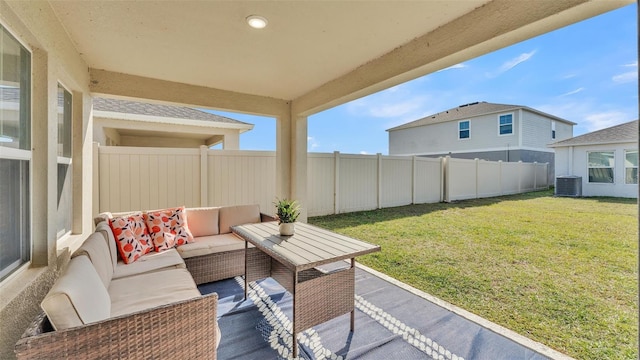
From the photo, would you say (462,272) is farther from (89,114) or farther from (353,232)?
(89,114)

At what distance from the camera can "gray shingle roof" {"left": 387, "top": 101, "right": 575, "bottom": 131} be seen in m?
14.6

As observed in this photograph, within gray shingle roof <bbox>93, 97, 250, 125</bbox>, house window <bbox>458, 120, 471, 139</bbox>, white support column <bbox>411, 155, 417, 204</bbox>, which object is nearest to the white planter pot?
gray shingle roof <bbox>93, 97, 250, 125</bbox>

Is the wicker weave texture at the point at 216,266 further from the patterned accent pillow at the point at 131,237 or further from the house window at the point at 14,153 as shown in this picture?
the house window at the point at 14,153

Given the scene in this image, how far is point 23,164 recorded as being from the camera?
1951 millimetres

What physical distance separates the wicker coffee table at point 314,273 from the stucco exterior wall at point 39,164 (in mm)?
1568

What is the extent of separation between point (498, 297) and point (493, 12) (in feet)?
9.27

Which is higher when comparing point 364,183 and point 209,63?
point 209,63

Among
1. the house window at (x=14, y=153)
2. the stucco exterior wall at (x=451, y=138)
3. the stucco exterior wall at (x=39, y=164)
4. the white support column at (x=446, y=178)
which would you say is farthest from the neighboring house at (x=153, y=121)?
A: the stucco exterior wall at (x=451, y=138)

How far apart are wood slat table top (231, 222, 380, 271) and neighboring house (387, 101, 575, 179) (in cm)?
1554

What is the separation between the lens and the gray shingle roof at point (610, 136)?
10.4 meters

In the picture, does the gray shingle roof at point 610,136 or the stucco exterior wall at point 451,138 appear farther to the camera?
the stucco exterior wall at point 451,138

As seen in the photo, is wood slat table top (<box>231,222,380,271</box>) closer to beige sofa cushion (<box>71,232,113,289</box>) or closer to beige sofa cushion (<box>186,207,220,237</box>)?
beige sofa cushion (<box>186,207,220,237</box>)

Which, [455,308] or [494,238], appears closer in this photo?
[455,308]

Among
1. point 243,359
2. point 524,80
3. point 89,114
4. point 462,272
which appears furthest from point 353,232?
point 524,80
